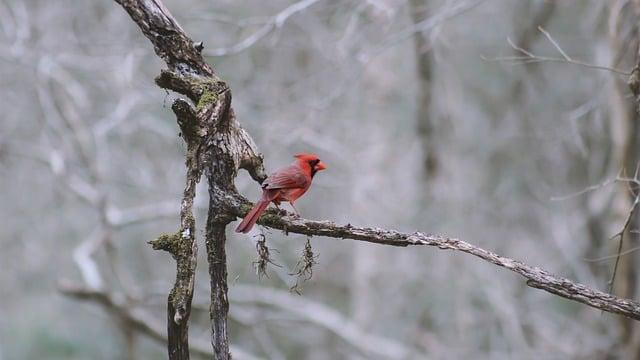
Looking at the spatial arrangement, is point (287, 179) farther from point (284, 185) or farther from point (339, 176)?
point (339, 176)

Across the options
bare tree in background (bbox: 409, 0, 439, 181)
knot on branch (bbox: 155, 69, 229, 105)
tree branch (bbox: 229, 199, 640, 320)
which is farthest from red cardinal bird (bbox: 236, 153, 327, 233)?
bare tree in background (bbox: 409, 0, 439, 181)

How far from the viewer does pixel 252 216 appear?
284 cm

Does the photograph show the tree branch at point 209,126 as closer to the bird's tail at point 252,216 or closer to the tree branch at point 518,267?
the bird's tail at point 252,216

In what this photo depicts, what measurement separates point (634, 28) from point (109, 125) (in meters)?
4.68

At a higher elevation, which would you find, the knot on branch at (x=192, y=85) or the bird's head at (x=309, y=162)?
the bird's head at (x=309, y=162)

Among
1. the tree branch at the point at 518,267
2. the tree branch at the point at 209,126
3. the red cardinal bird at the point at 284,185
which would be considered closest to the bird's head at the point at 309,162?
the red cardinal bird at the point at 284,185

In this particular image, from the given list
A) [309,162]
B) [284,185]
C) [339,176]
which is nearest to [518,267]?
[284,185]

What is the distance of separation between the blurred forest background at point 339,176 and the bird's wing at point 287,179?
4.76m

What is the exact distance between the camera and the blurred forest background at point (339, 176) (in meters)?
8.88

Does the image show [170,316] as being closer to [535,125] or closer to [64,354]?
[535,125]

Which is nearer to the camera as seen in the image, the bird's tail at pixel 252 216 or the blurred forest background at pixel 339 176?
the bird's tail at pixel 252 216

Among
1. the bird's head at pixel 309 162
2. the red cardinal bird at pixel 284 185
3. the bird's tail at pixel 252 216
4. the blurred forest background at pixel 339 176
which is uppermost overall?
the blurred forest background at pixel 339 176

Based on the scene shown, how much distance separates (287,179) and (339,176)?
8.29 metres

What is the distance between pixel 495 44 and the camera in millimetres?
11961
